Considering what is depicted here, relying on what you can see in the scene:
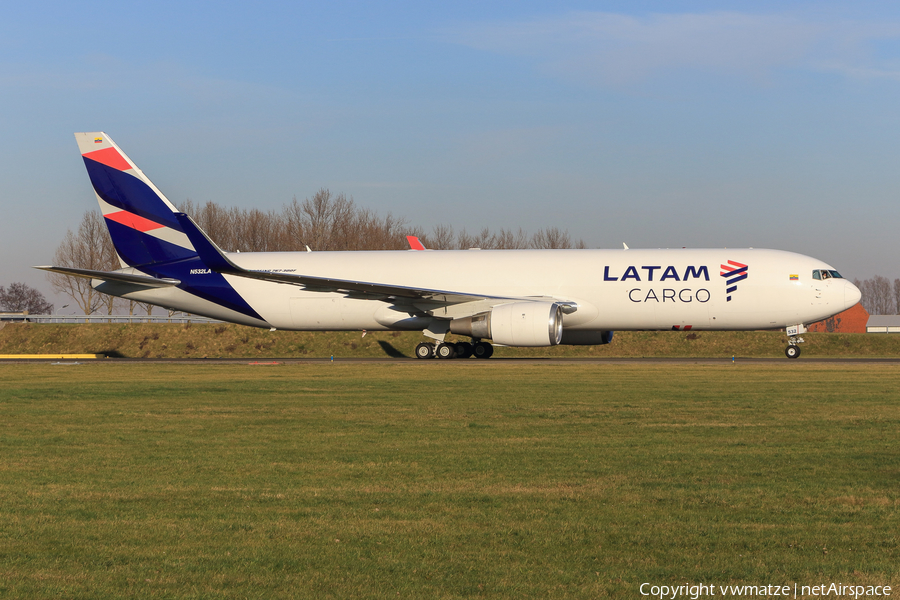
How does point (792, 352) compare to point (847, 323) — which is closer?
point (792, 352)

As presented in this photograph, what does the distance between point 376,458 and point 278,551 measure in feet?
13.2

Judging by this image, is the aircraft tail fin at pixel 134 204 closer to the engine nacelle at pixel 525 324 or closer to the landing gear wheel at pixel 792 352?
the engine nacelle at pixel 525 324

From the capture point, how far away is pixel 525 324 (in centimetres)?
2900

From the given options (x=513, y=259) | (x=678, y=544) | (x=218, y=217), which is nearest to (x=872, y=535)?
(x=678, y=544)

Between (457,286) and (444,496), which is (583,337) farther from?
(444,496)

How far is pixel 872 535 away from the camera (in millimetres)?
6648

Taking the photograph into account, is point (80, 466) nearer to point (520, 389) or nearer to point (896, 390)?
point (520, 389)

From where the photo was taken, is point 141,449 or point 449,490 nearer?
point 449,490

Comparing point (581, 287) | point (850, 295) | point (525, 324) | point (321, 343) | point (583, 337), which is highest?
point (581, 287)

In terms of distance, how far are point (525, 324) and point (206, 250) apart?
11441 mm

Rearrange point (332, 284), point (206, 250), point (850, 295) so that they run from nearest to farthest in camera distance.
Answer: point (332, 284) < point (206, 250) < point (850, 295)

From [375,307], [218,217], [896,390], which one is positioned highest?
[218,217]

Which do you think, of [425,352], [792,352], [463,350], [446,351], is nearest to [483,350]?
[463,350]

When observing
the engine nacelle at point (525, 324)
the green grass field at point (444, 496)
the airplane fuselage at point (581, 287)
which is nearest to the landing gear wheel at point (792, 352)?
the airplane fuselage at point (581, 287)
